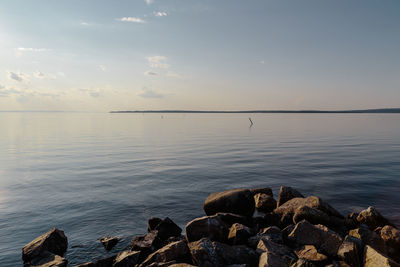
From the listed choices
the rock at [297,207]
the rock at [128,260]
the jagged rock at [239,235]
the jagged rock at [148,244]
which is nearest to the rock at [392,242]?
the rock at [297,207]

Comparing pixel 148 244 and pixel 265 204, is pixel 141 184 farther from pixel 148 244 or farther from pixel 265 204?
pixel 148 244

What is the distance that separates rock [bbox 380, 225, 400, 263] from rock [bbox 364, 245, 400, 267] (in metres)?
2.02

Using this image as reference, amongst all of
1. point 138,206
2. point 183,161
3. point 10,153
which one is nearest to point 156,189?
point 138,206

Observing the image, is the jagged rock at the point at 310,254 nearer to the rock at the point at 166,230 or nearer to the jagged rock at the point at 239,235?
the jagged rock at the point at 239,235

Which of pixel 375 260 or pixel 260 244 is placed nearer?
pixel 375 260

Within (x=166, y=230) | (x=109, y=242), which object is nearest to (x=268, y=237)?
(x=166, y=230)

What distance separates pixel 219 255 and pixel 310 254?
2635 millimetres

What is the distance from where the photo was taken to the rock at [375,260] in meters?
6.53

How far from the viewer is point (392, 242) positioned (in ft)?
29.3

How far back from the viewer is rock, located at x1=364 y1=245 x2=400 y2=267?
653cm

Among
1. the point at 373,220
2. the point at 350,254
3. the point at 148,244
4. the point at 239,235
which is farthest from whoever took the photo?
the point at 373,220

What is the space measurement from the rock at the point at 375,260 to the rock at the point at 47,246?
9.57 meters

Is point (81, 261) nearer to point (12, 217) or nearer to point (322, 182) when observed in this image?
point (12, 217)

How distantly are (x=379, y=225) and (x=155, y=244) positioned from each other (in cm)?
886
